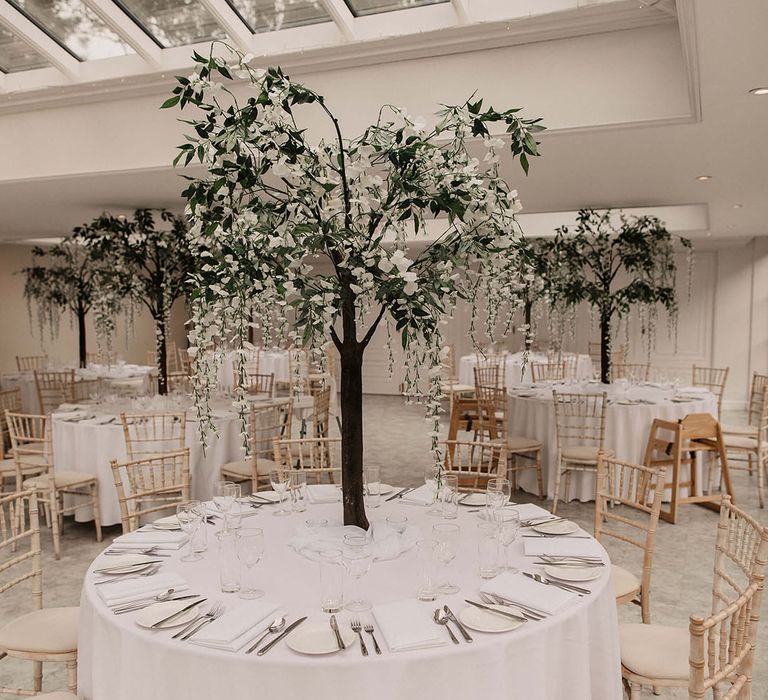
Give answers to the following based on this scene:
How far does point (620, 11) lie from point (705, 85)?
2.47 ft

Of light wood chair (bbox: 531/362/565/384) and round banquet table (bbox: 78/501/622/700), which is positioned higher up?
light wood chair (bbox: 531/362/565/384)

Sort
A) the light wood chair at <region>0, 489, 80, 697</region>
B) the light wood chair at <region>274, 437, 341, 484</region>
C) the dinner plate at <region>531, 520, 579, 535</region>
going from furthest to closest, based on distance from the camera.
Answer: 1. the light wood chair at <region>274, 437, 341, 484</region>
2. the dinner plate at <region>531, 520, 579, 535</region>
3. the light wood chair at <region>0, 489, 80, 697</region>

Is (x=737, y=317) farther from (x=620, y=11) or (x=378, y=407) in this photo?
(x=620, y=11)

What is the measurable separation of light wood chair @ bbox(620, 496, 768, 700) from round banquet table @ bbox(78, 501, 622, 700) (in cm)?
29

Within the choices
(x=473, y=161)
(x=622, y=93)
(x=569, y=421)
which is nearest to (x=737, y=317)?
(x=569, y=421)

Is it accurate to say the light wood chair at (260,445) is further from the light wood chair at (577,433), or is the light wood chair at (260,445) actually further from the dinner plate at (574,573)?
the dinner plate at (574,573)

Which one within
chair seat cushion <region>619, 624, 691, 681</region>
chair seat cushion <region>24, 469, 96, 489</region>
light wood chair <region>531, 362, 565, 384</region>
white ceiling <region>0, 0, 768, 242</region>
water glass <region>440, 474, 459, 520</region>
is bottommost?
chair seat cushion <region>619, 624, 691, 681</region>

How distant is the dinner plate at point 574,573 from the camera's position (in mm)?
2281

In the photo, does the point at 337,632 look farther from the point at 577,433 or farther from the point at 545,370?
the point at 545,370

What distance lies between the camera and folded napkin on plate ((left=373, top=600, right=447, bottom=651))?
1846mm

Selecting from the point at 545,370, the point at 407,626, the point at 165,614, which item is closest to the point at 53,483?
the point at 165,614

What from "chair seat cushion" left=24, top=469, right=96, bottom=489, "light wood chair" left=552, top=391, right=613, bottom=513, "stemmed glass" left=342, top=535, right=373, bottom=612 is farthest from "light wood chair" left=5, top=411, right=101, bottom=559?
"light wood chair" left=552, top=391, right=613, bottom=513

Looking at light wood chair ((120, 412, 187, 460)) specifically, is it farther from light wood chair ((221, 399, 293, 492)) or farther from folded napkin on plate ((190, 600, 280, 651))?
folded napkin on plate ((190, 600, 280, 651))

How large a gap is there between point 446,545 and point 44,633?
1579 mm
